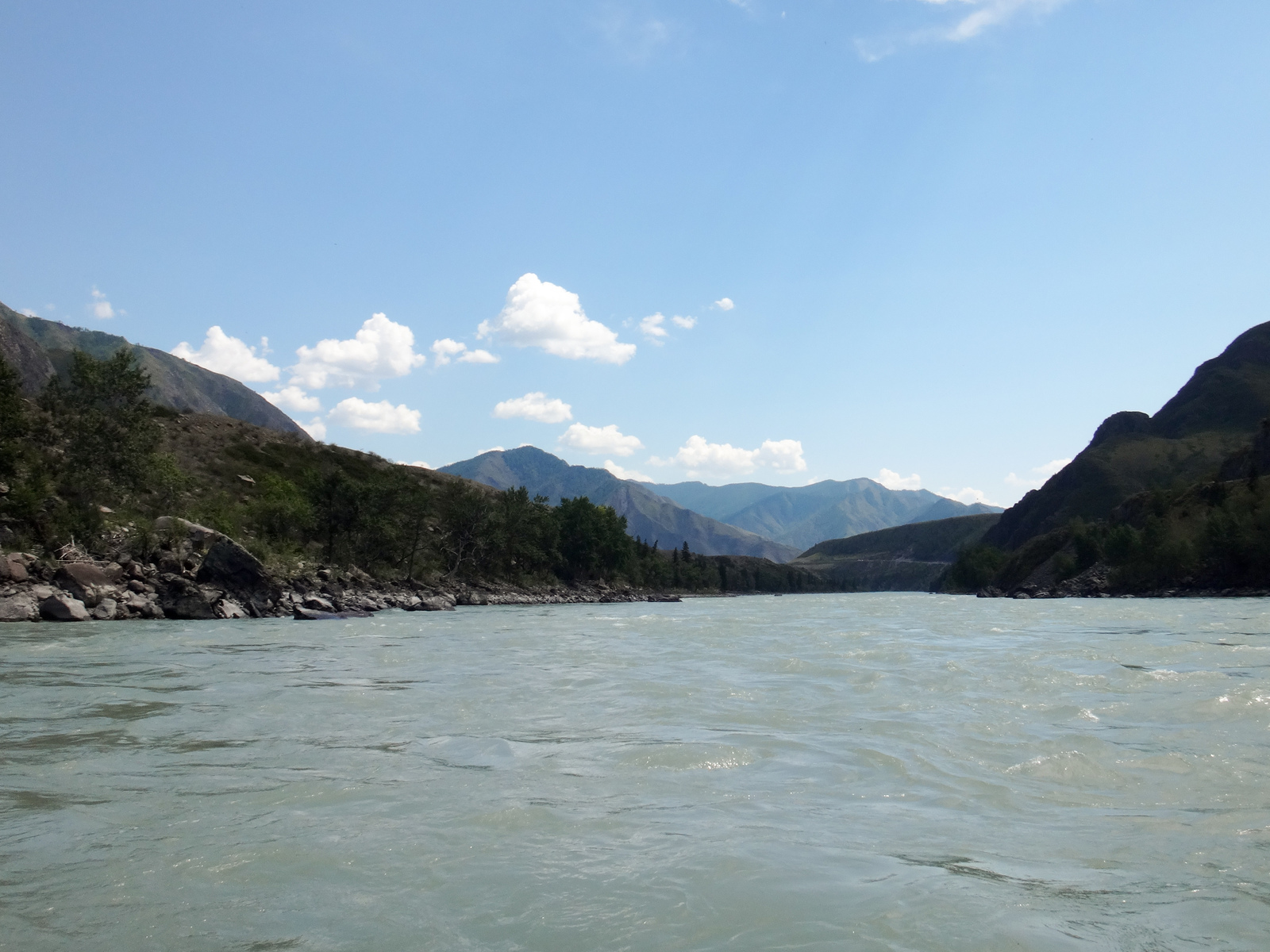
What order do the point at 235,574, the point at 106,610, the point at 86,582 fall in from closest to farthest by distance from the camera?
Answer: 1. the point at 106,610
2. the point at 86,582
3. the point at 235,574

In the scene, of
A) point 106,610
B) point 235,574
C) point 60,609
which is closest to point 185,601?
point 106,610

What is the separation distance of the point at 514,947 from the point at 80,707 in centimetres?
1148

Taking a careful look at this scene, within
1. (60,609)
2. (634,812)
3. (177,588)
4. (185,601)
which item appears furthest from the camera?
(177,588)

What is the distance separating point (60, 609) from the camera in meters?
30.5

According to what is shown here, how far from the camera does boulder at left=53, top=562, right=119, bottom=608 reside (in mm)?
33375

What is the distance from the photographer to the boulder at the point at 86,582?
1314 inches

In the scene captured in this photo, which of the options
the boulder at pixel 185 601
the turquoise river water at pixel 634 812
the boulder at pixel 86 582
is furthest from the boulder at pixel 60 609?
the turquoise river water at pixel 634 812

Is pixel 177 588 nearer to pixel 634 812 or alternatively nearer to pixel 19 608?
pixel 19 608

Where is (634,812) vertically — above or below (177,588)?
below

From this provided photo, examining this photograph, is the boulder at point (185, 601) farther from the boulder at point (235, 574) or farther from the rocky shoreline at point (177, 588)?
the boulder at point (235, 574)

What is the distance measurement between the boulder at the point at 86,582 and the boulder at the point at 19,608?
251 cm

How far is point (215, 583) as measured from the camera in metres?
41.1

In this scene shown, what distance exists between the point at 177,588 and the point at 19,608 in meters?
8.12

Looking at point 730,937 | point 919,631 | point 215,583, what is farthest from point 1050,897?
point 215,583
